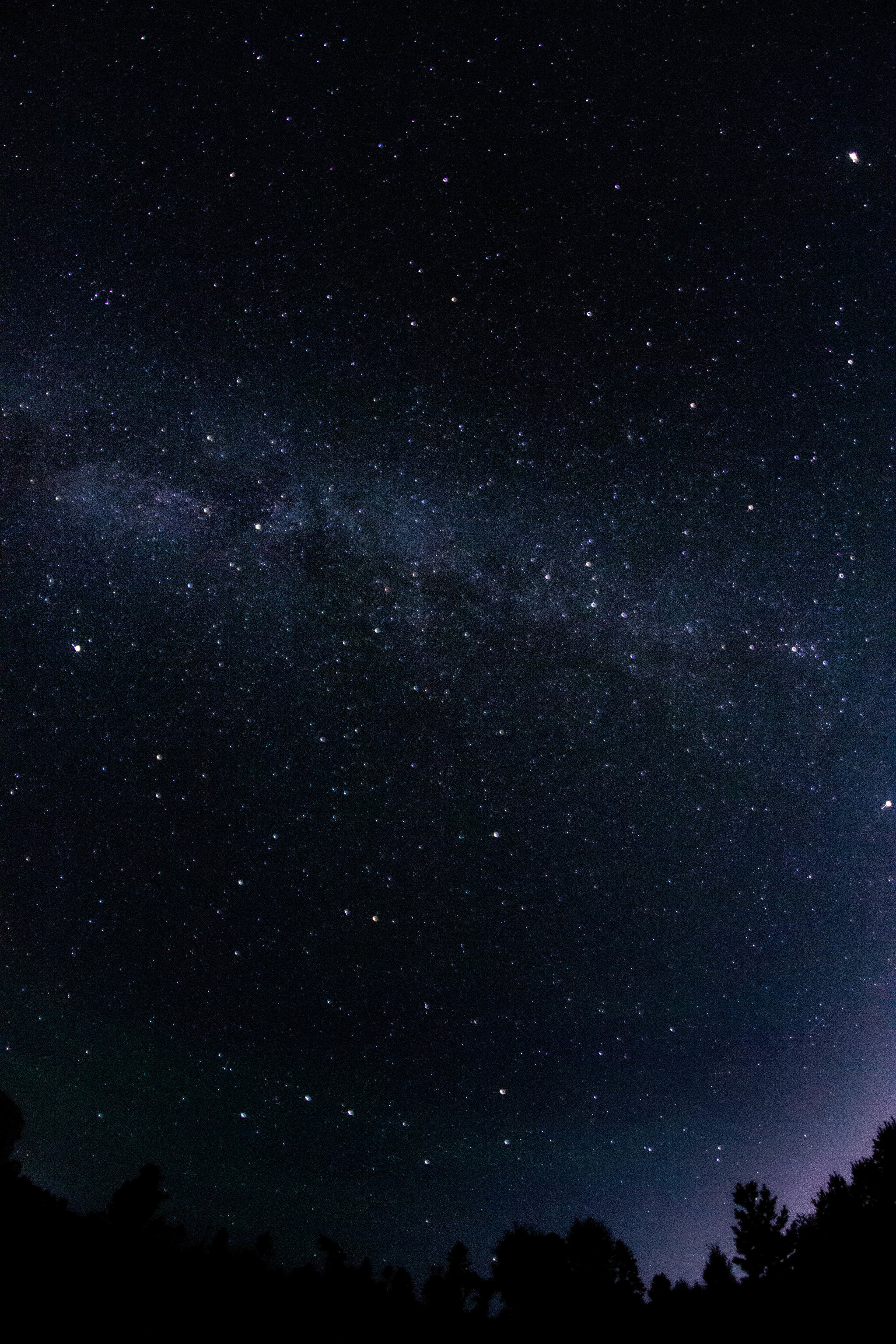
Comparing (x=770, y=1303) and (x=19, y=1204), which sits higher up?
(x=770, y=1303)

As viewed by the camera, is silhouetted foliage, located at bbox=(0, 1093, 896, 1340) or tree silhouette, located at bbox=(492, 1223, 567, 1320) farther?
tree silhouette, located at bbox=(492, 1223, 567, 1320)

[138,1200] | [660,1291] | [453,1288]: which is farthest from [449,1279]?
[138,1200]

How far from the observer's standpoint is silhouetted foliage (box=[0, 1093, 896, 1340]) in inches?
622

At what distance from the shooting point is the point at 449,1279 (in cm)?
3141

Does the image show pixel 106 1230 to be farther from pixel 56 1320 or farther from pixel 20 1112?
pixel 56 1320

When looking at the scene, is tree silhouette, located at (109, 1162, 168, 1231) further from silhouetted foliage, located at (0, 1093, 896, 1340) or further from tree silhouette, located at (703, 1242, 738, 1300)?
tree silhouette, located at (703, 1242, 738, 1300)

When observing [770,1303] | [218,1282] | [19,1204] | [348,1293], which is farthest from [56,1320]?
[770,1303]

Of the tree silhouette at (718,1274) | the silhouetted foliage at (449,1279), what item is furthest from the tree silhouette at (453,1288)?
the tree silhouette at (718,1274)

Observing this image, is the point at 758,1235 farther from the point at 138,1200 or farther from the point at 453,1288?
the point at 138,1200

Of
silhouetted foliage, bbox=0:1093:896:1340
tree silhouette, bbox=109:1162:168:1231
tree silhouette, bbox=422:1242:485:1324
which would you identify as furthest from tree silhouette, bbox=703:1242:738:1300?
tree silhouette, bbox=109:1162:168:1231

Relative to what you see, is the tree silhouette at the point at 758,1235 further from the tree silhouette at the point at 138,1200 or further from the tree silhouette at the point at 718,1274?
the tree silhouette at the point at 138,1200

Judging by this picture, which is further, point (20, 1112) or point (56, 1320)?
point (20, 1112)

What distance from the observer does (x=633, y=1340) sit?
20453mm

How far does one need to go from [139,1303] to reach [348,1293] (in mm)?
12573
